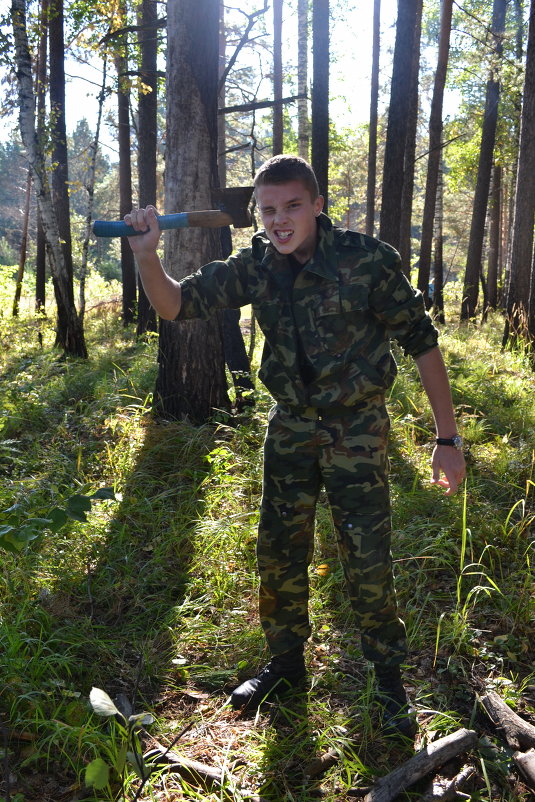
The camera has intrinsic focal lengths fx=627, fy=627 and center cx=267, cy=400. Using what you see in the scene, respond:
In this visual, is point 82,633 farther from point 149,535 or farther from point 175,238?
point 175,238

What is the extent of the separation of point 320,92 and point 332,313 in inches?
358

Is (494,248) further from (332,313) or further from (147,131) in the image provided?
(332,313)

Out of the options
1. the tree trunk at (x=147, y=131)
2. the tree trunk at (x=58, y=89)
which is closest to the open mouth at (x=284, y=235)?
the tree trunk at (x=58, y=89)

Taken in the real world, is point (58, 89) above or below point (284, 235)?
above

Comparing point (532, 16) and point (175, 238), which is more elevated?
point (532, 16)

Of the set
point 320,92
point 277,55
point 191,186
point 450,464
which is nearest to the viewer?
point 450,464

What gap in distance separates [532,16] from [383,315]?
329 inches

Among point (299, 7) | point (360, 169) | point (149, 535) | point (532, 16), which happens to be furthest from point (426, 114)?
point (149, 535)

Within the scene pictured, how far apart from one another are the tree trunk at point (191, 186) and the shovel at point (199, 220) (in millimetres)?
1921

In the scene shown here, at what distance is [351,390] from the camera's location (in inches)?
97.2

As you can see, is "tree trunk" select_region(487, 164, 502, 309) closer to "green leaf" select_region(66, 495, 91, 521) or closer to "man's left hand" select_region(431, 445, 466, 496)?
"man's left hand" select_region(431, 445, 466, 496)

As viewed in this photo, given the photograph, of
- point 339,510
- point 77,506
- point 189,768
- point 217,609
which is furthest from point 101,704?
point 217,609

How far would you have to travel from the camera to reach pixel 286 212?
2410 mm

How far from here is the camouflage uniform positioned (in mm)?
2467
